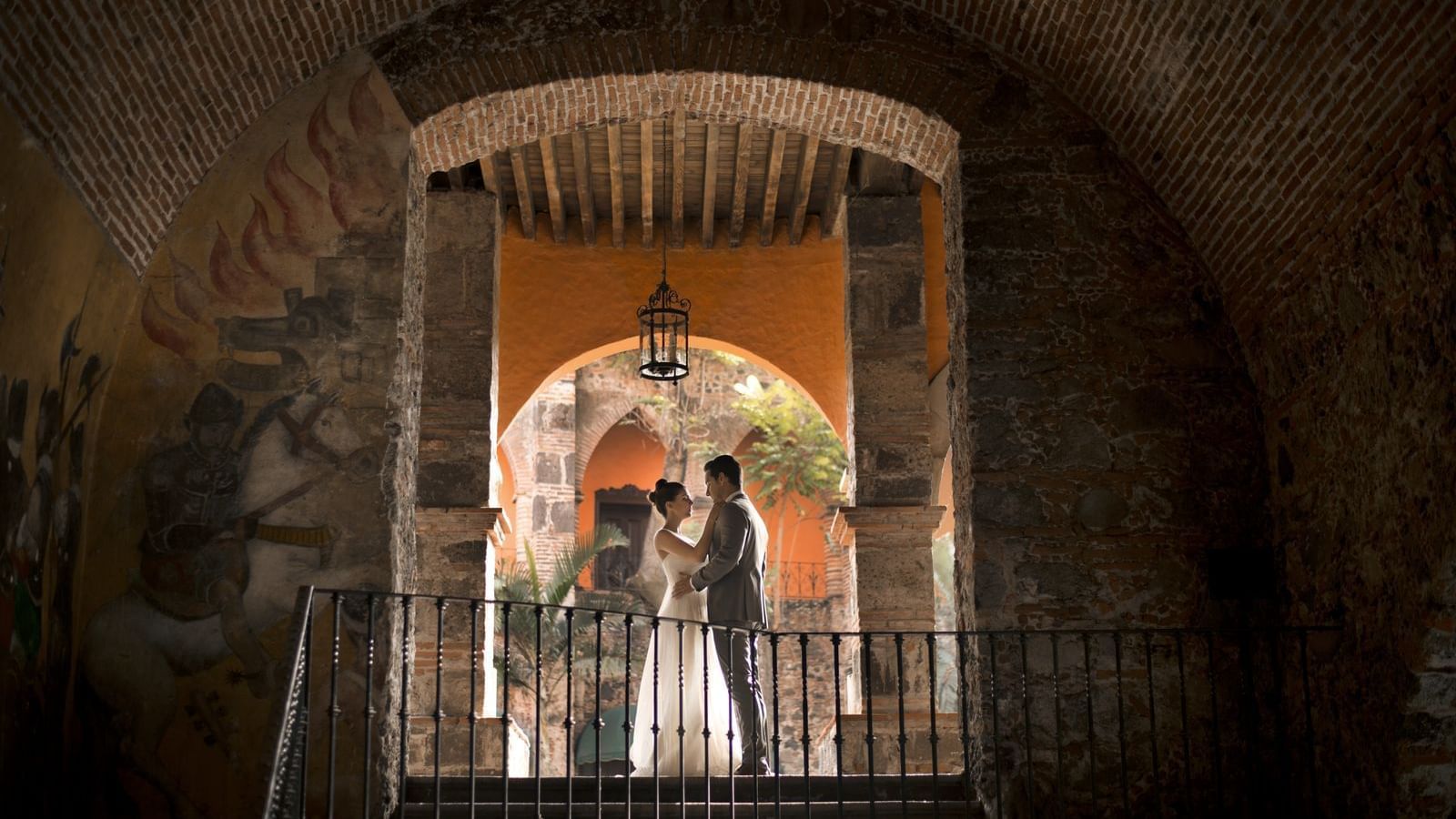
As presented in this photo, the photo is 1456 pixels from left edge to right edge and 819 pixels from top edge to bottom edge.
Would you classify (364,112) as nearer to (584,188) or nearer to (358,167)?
(358,167)

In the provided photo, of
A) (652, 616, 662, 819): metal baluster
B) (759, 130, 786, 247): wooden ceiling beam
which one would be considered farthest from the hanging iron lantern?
(652, 616, 662, 819): metal baluster

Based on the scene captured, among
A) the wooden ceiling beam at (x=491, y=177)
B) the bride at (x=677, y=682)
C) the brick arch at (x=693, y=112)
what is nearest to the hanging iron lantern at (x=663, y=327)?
the wooden ceiling beam at (x=491, y=177)

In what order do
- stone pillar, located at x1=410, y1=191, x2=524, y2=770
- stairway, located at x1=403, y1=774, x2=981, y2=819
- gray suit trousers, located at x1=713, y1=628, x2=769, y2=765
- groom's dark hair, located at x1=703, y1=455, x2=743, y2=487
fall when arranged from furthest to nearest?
stone pillar, located at x1=410, y1=191, x2=524, y2=770
groom's dark hair, located at x1=703, y1=455, x2=743, y2=487
gray suit trousers, located at x1=713, y1=628, x2=769, y2=765
stairway, located at x1=403, y1=774, x2=981, y2=819

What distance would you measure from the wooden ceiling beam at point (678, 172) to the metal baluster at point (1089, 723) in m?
4.14

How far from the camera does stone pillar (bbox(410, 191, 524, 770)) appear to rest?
9484 millimetres

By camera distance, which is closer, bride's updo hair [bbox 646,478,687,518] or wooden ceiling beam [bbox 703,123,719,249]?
bride's updo hair [bbox 646,478,687,518]

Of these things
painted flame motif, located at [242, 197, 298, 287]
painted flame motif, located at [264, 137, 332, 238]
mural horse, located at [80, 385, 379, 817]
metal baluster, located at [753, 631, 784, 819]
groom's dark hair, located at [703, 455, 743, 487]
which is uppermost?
painted flame motif, located at [264, 137, 332, 238]

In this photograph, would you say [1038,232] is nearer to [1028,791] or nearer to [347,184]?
[1028,791]

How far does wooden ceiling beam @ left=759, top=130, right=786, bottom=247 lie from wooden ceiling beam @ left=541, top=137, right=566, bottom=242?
149 cm

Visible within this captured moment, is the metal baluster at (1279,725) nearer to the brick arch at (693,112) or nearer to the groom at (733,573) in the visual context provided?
the groom at (733,573)

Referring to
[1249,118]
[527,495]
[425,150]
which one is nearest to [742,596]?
[425,150]

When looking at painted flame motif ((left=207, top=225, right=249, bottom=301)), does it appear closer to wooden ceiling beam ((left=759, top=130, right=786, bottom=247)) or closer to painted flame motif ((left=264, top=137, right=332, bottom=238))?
painted flame motif ((left=264, top=137, right=332, bottom=238))

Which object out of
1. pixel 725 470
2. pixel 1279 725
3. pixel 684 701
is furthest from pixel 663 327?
pixel 1279 725

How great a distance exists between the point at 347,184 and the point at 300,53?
0.62 meters
